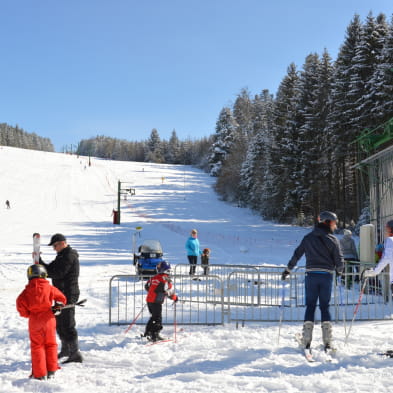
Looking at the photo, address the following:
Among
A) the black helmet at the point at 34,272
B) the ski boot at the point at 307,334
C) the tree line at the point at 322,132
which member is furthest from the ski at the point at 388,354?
the tree line at the point at 322,132

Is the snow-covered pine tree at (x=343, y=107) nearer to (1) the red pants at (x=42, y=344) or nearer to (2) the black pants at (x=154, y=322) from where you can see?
(2) the black pants at (x=154, y=322)

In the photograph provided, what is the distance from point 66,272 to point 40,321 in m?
0.85

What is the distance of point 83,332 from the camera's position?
7.13 meters

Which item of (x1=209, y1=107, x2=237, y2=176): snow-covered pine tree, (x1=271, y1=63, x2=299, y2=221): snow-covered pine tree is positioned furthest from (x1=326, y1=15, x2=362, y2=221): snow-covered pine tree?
(x1=209, y1=107, x2=237, y2=176): snow-covered pine tree

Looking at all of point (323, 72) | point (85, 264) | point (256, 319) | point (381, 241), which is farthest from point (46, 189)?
point (256, 319)

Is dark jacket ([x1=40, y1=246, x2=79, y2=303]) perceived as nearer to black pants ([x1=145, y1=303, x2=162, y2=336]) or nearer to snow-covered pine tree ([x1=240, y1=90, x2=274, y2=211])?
black pants ([x1=145, y1=303, x2=162, y2=336])

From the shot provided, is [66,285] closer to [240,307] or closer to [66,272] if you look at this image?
[66,272]

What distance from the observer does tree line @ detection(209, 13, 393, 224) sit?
2819cm

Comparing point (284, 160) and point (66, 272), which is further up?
point (284, 160)

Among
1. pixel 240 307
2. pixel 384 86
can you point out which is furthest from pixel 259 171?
pixel 240 307

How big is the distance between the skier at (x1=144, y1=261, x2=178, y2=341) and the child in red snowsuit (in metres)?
1.87

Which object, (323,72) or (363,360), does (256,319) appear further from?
(323,72)

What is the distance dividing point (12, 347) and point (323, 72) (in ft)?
126

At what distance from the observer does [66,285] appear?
5.83 m
